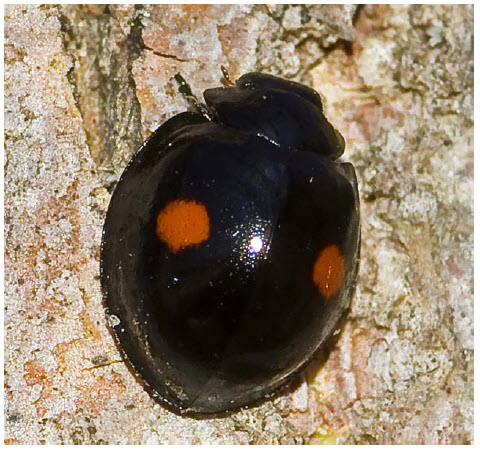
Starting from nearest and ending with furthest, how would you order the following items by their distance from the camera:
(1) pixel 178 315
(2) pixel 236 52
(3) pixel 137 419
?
(1) pixel 178 315
(3) pixel 137 419
(2) pixel 236 52

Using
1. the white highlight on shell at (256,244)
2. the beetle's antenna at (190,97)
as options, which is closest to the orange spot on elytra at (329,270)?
the white highlight on shell at (256,244)

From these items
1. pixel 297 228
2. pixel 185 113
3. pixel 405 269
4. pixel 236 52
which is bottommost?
pixel 405 269

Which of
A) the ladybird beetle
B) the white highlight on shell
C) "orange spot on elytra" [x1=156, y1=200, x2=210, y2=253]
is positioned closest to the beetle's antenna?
the ladybird beetle

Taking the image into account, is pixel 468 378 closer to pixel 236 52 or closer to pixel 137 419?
pixel 137 419

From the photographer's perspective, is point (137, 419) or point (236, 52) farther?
point (236, 52)

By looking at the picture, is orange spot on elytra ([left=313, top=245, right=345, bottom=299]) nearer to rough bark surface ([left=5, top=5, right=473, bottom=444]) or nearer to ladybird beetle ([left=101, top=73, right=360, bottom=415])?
ladybird beetle ([left=101, top=73, right=360, bottom=415])

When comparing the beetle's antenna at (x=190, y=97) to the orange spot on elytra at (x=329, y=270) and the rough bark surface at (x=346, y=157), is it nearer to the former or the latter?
the rough bark surface at (x=346, y=157)

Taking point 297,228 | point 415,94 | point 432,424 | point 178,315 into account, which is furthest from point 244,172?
point 432,424
